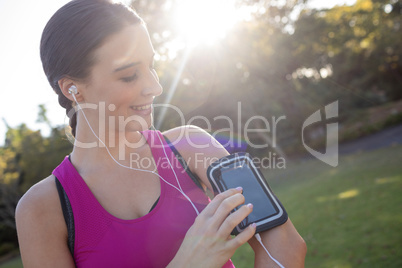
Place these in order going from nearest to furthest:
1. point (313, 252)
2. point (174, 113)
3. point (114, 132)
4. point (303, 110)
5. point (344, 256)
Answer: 1. point (114, 132)
2. point (344, 256)
3. point (313, 252)
4. point (174, 113)
5. point (303, 110)

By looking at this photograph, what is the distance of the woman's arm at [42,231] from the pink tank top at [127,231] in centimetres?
7

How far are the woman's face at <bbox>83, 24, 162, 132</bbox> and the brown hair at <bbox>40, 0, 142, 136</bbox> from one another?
Result: 0.13 ft

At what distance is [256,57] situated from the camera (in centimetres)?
2005

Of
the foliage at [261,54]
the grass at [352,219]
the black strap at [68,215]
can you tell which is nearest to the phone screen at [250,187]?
the black strap at [68,215]

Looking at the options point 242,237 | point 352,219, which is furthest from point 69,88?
point 352,219

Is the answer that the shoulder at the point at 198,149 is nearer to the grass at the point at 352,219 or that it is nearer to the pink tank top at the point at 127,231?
the pink tank top at the point at 127,231

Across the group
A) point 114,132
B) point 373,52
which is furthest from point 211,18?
point 373,52

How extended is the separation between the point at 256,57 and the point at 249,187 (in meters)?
19.4

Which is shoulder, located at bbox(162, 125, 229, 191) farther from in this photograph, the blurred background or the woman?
the blurred background

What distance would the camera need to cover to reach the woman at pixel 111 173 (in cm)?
162

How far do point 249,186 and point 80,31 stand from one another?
108 cm

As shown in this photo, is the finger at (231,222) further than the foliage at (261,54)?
No

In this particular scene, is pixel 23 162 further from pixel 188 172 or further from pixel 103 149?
pixel 188 172

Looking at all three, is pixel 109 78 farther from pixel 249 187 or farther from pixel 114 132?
pixel 249 187
